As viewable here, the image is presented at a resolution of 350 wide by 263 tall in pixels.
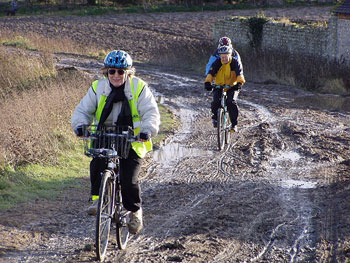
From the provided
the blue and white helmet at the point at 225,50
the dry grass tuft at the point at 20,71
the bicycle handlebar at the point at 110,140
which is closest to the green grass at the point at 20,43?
the dry grass tuft at the point at 20,71

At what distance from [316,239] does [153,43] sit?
29403 millimetres

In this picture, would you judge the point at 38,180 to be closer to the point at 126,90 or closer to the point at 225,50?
the point at 126,90

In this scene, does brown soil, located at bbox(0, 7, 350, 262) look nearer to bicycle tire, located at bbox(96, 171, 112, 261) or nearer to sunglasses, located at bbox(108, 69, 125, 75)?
bicycle tire, located at bbox(96, 171, 112, 261)

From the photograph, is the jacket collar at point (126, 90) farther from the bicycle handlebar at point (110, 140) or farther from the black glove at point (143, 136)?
the black glove at point (143, 136)

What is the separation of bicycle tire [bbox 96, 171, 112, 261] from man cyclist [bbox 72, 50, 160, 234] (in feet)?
0.51

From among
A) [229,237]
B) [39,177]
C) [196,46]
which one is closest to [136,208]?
[229,237]

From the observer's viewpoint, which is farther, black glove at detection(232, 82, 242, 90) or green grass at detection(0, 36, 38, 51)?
green grass at detection(0, 36, 38, 51)

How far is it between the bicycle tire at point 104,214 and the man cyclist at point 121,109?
15 cm

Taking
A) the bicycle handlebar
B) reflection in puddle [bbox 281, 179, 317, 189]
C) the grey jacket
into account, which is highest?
the grey jacket

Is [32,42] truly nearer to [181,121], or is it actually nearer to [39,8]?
[181,121]

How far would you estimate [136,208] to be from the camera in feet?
22.0

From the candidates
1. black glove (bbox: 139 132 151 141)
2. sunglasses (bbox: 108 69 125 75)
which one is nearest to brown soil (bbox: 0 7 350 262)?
black glove (bbox: 139 132 151 141)

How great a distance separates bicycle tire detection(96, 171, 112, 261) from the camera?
19.4ft

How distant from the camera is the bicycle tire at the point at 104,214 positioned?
5.93 meters
